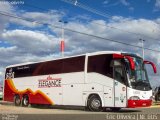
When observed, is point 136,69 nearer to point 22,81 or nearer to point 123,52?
point 123,52

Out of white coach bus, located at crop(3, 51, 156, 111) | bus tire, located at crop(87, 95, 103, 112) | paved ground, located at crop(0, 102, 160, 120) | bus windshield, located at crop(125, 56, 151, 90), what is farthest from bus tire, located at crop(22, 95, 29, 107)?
bus windshield, located at crop(125, 56, 151, 90)

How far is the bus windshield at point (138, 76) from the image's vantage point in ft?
70.3

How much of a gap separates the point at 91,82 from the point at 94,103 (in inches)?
50.2

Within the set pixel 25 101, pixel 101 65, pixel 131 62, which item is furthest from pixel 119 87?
pixel 25 101

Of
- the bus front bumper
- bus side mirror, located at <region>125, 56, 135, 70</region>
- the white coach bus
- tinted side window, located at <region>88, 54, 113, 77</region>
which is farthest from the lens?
tinted side window, located at <region>88, 54, 113, 77</region>

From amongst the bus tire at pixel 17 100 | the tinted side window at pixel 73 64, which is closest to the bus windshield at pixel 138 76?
the tinted side window at pixel 73 64

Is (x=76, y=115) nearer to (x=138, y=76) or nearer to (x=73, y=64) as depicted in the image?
(x=138, y=76)

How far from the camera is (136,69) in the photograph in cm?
2188

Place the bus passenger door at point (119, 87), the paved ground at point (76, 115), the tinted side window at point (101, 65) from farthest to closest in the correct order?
the tinted side window at point (101, 65), the bus passenger door at point (119, 87), the paved ground at point (76, 115)

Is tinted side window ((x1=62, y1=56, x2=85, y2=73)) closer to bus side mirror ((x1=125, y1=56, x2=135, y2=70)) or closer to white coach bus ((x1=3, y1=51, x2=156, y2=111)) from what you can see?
white coach bus ((x1=3, y1=51, x2=156, y2=111))

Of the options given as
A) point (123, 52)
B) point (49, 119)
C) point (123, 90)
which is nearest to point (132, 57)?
point (123, 52)

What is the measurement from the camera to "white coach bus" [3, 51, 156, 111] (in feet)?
70.5

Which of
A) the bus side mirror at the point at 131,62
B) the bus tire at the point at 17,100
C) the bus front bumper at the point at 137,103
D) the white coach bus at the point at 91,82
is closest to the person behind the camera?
the bus side mirror at the point at 131,62

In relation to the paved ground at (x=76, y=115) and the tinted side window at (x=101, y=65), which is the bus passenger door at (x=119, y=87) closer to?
the tinted side window at (x=101, y=65)
